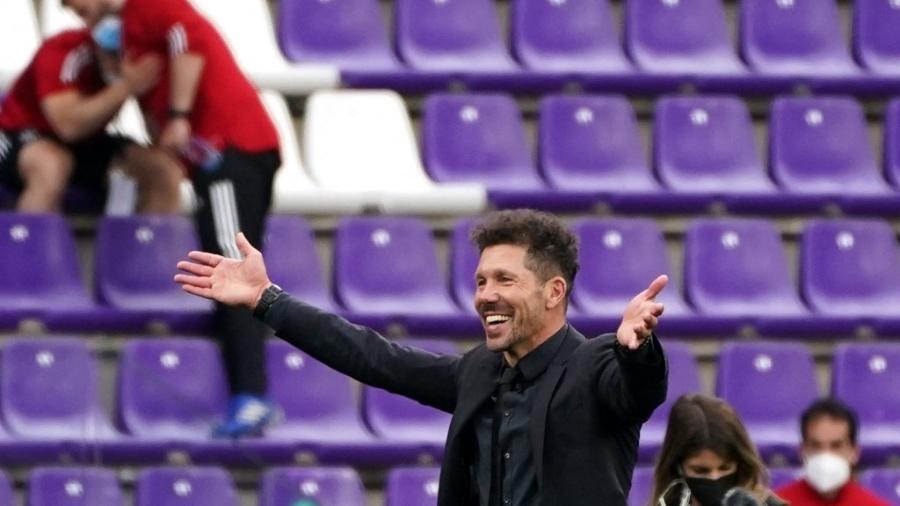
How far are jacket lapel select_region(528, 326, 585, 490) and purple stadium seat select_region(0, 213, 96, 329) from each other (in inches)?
105

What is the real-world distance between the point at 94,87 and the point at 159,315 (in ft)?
2.25

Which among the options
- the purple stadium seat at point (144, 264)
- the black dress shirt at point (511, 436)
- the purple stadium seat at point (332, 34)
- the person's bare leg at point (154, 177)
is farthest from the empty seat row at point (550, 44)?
the black dress shirt at point (511, 436)

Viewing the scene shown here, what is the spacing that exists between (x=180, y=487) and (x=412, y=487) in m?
0.65

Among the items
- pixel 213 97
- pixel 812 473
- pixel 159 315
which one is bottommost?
pixel 812 473

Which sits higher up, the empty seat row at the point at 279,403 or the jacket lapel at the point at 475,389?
the jacket lapel at the point at 475,389

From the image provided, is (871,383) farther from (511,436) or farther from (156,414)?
(511,436)

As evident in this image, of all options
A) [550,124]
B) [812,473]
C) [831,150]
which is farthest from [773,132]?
[812,473]

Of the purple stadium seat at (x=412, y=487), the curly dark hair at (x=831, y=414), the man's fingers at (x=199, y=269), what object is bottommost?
the purple stadium seat at (x=412, y=487)

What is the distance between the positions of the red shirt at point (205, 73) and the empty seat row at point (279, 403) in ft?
1.97

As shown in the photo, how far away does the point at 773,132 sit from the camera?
315 inches

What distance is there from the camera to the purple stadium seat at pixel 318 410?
6.69 meters

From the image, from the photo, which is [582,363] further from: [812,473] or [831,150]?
A: [831,150]

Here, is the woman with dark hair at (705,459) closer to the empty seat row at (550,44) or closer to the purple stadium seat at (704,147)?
the purple stadium seat at (704,147)

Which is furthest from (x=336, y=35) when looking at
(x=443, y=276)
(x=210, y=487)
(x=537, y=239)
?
(x=537, y=239)
